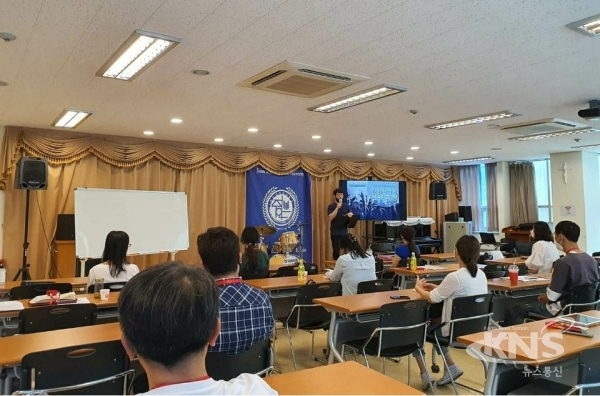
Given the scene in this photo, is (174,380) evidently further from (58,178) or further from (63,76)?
(58,178)

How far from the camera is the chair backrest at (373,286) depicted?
4.00 m

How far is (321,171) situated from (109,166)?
4450 mm

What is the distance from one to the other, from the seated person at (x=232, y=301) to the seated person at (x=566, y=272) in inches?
112

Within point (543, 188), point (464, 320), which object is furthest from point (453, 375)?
point (543, 188)

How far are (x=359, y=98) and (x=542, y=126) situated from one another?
124 inches

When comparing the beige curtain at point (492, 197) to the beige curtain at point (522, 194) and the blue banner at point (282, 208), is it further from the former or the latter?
the blue banner at point (282, 208)

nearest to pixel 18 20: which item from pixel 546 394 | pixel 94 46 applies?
pixel 94 46

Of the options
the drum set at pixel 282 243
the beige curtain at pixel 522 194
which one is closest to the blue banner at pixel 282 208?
the drum set at pixel 282 243

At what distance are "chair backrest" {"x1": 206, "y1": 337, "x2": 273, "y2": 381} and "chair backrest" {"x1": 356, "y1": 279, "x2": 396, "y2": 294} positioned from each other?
1.93 metres

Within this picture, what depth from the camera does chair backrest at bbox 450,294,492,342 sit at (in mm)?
3209

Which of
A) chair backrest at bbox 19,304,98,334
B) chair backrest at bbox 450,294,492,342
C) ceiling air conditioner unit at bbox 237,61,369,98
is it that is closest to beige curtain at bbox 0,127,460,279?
ceiling air conditioner unit at bbox 237,61,369,98

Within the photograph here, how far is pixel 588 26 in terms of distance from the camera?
2.99 meters

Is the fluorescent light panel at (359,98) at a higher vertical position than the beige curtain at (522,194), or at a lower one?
higher

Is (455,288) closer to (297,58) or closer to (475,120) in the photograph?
(297,58)
